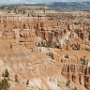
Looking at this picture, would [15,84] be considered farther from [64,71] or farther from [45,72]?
[64,71]

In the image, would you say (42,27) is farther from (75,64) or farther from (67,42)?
(75,64)

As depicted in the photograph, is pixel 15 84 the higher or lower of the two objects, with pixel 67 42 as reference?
higher

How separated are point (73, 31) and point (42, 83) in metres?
53.0

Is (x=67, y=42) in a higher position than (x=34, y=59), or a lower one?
lower

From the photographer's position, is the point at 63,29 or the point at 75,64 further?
the point at 63,29

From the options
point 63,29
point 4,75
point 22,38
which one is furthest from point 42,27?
point 4,75

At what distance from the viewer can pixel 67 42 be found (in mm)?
90438

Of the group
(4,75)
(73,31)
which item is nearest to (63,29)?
(73,31)

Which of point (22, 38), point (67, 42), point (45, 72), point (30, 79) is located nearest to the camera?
point (30, 79)

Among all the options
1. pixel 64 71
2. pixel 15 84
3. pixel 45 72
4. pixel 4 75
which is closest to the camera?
pixel 15 84

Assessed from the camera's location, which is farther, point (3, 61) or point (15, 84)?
point (3, 61)

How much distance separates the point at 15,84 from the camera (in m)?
38.8

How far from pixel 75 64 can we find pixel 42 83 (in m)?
10.5

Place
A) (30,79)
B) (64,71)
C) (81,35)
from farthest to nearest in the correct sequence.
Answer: (81,35)
(64,71)
(30,79)
